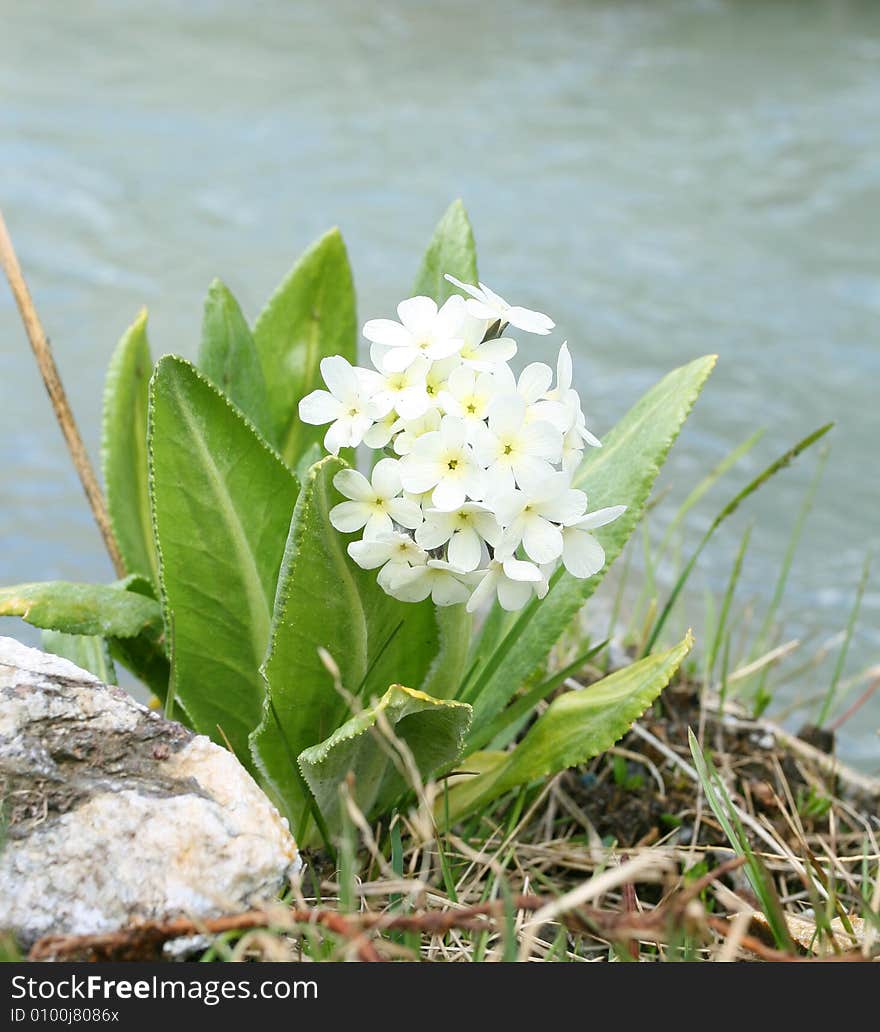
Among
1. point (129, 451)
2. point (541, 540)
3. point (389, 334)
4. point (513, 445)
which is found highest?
point (389, 334)

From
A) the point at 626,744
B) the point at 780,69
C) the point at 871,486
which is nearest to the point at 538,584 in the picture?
the point at 626,744

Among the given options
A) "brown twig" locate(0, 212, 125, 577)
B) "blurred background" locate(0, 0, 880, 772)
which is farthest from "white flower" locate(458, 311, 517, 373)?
"blurred background" locate(0, 0, 880, 772)

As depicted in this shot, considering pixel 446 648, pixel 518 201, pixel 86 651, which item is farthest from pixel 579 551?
pixel 518 201

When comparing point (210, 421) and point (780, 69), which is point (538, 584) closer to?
point (210, 421)

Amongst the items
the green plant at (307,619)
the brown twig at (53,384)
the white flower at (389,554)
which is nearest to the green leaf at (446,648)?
the green plant at (307,619)

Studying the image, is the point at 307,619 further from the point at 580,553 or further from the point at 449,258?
the point at 449,258

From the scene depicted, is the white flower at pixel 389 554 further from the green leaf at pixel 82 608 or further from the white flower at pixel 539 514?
the green leaf at pixel 82 608

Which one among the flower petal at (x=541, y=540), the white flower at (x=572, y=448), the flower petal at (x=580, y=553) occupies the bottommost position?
the flower petal at (x=580, y=553)

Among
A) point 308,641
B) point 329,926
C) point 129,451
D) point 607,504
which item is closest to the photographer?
point 329,926
